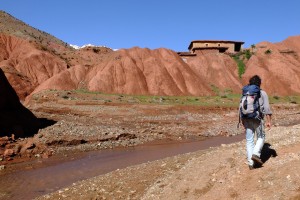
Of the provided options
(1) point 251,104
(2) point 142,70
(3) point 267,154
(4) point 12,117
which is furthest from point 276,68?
(1) point 251,104

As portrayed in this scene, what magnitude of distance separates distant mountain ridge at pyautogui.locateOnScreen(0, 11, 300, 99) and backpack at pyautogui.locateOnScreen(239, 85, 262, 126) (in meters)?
52.3

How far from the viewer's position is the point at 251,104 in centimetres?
832

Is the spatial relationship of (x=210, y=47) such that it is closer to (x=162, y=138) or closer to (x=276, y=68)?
(x=276, y=68)

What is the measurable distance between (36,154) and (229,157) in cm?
1452

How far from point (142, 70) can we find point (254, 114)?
190ft

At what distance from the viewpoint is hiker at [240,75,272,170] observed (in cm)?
831

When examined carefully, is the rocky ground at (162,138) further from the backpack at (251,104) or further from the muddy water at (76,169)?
the muddy water at (76,169)

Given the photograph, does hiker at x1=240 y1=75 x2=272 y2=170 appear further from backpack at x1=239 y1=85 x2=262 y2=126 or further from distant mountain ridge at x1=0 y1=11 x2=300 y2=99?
distant mountain ridge at x1=0 y1=11 x2=300 y2=99

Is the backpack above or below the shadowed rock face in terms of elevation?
above

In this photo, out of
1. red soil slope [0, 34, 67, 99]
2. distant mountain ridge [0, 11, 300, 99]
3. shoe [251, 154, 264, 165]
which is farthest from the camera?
red soil slope [0, 34, 67, 99]

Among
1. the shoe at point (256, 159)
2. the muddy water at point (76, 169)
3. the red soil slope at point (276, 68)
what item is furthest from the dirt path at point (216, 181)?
the red soil slope at point (276, 68)

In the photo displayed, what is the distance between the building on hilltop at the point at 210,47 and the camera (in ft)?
263

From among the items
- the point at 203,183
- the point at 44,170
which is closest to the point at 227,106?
the point at 44,170

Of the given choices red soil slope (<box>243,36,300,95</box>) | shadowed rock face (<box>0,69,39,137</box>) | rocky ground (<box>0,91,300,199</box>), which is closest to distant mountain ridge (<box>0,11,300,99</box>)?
red soil slope (<box>243,36,300,95</box>)
